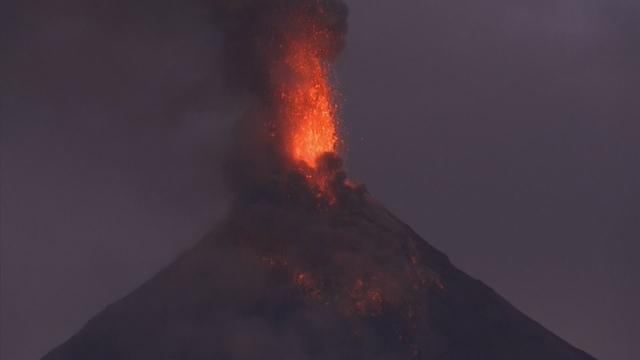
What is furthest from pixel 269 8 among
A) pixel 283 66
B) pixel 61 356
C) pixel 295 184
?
pixel 61 356

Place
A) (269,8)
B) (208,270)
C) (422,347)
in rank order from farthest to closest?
(208,270)
(422,347)
(269,8)

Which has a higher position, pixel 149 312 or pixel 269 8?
pixel 269 8

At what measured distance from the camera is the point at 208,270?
71.0 meters

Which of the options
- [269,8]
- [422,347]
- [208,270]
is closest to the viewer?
[269,8]

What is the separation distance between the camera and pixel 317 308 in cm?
6662

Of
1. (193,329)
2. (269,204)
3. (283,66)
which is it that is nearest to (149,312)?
(193,329)

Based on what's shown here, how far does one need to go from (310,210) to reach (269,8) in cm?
966

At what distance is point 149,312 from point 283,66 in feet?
48.5

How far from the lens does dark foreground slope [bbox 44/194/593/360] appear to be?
65812 millimetres

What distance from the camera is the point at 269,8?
61.1m

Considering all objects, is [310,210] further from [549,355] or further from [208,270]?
[549,355]

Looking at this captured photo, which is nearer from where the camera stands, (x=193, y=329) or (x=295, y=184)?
(x=295, y=184)

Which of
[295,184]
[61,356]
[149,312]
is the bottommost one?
[61,356]

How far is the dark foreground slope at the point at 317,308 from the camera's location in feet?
216
